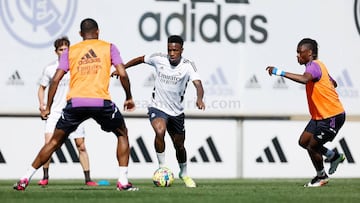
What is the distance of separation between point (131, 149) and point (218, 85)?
6.82 feet

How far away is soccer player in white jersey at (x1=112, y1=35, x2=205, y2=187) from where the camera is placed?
18.3m

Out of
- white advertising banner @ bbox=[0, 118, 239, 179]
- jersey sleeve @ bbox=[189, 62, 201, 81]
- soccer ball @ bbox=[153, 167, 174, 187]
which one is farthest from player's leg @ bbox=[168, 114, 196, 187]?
white advertising banner @ bbox=[0, 118, 239, 179]

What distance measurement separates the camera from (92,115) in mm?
15594

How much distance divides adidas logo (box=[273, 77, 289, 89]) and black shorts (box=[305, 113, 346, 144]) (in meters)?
4.52

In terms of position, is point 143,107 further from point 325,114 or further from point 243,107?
point 325,114

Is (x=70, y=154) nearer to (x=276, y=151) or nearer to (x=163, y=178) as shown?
(x=276, y=151)

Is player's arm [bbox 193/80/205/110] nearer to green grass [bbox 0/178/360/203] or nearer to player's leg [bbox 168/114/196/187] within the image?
player's leg [bbox 168/114/196/187]

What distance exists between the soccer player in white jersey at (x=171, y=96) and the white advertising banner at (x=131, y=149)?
3890 millimetres

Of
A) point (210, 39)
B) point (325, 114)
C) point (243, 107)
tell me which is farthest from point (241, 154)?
point (325, 114)

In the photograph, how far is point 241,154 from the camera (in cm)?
2300

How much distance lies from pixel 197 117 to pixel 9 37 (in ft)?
12.7

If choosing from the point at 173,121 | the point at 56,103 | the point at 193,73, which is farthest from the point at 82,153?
the point at 193,73

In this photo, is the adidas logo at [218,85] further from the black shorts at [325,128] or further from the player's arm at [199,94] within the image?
the player's arm at [199,94]

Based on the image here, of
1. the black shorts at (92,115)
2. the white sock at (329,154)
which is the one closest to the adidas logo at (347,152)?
the white sock at (329,154)
